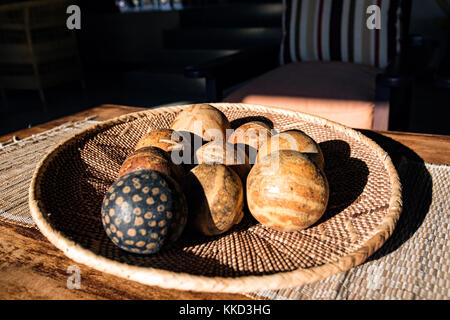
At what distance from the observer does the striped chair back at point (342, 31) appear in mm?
1913

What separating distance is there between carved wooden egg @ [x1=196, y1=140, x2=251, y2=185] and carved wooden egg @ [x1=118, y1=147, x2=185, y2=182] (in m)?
0.06

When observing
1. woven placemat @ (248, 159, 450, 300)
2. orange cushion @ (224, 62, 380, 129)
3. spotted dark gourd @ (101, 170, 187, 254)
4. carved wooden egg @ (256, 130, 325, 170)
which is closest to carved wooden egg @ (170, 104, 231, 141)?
carved wooden egg @ (256, 130, 325, 170)

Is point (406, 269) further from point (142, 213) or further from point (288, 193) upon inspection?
point (142, 213)

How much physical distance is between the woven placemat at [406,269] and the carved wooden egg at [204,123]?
42 cm

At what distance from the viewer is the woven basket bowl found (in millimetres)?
509

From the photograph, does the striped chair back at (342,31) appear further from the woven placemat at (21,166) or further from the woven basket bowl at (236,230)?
the woven placemat at (21,166)

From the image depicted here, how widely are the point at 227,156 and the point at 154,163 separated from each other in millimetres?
150

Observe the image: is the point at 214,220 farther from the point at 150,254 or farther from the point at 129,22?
the point at 129,22

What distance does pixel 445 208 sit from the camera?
0.76m

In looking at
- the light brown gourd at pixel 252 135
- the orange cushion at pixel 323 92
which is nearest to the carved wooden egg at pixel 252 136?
the light brown gourd at pixel 252 135

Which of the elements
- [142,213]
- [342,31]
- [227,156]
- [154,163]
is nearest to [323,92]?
[342,31]

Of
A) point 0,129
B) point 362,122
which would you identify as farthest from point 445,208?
point 0,129

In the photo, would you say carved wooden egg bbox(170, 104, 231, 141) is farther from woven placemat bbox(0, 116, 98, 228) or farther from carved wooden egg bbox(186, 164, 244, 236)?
woven placemat bbox(0, 116, 98, 228)

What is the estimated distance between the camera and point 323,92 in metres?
1.60
